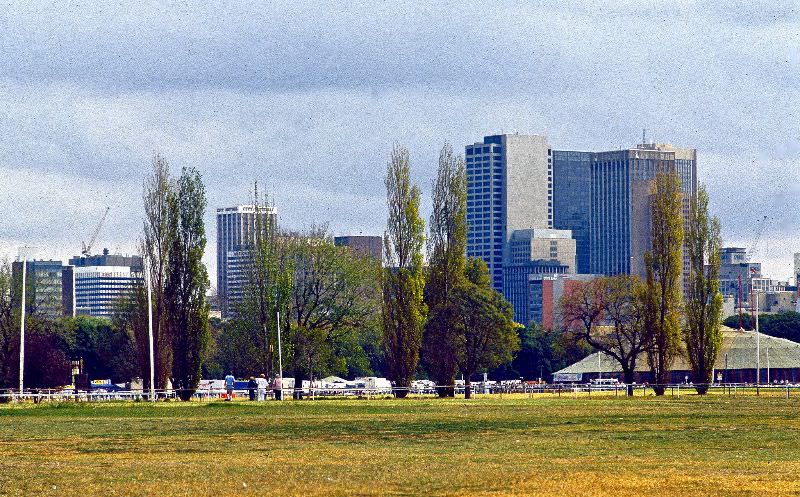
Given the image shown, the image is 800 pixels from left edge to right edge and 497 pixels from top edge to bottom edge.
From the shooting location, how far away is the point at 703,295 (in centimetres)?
10888

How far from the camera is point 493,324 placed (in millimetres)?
105875

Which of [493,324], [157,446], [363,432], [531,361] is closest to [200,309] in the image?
[493,324]

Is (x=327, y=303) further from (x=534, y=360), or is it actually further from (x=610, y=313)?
(x=534, y=360)

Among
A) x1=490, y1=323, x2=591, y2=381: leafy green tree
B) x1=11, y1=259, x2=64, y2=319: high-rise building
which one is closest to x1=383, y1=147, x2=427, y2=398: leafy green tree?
x1=11, y1=259, x2=64, y2=319: high-rise building

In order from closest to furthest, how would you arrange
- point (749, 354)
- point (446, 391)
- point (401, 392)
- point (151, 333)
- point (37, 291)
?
point (151, 333), point (401, 392), point (446, 391), point (37, 291), point (749, 354)

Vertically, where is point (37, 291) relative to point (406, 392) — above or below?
above

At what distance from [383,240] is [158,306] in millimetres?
16599

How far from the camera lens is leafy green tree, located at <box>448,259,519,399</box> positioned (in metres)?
103

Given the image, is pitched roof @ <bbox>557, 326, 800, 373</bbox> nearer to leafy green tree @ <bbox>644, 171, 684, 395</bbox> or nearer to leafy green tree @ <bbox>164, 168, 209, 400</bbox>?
leafy green tree @ <bbox>644, 171, 684, 395</bbox>

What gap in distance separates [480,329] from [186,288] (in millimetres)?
22118

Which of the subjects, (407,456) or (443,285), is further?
(443,285)

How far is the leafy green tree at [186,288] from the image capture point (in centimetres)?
9150

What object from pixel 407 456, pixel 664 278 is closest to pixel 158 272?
pixel 664 278

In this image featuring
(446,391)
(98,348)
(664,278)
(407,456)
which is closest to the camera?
(407,456)
